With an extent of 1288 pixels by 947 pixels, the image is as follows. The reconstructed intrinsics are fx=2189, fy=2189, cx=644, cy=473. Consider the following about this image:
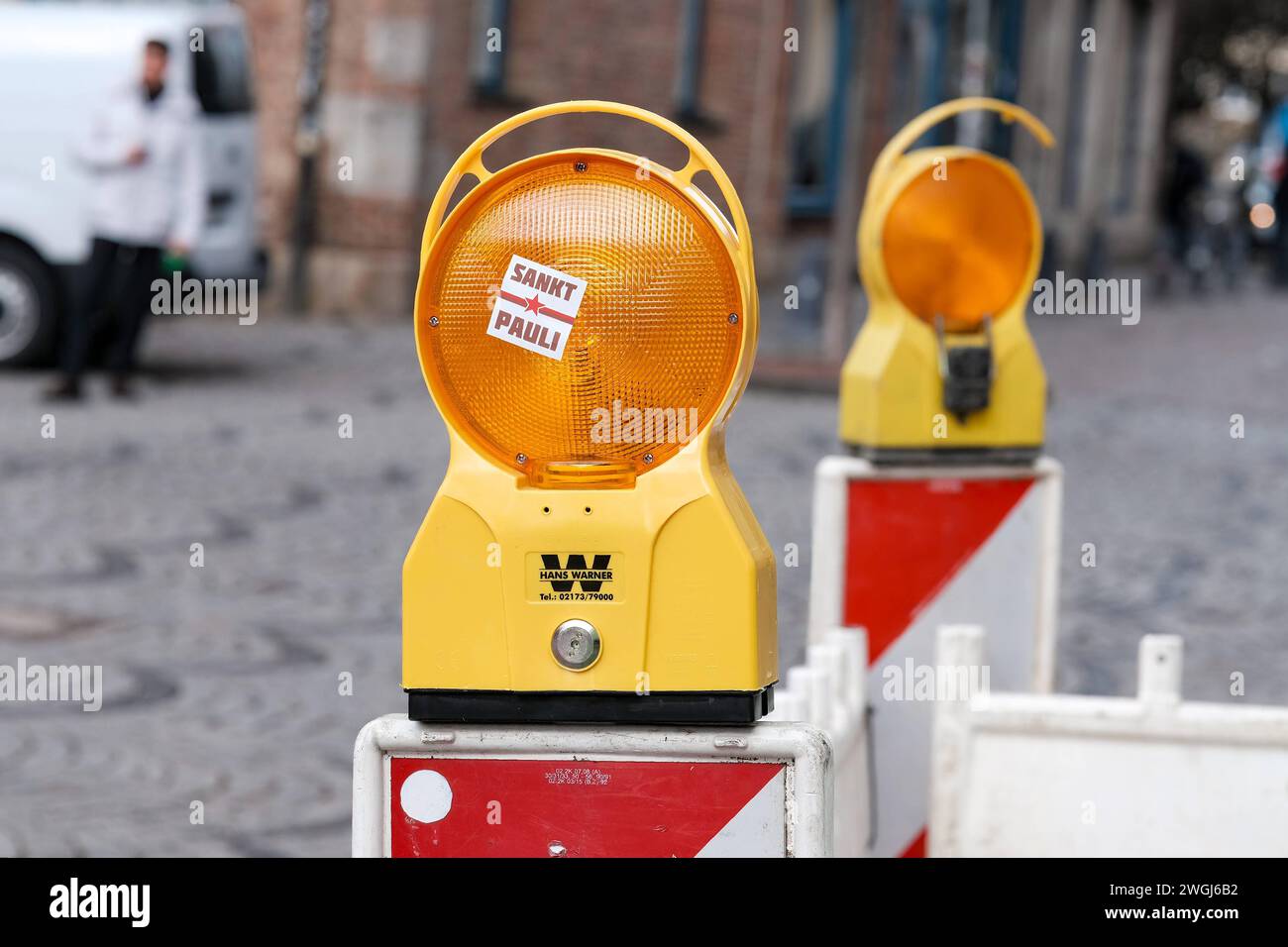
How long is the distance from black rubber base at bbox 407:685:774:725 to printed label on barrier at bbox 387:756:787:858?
0.17ft

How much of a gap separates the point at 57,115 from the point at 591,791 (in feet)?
37.9

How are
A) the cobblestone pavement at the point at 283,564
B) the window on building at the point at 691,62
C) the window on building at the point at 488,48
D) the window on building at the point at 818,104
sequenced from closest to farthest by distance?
the cobblestone pavement at the point at 283,564
the window on building at the point at 488,48
the window on building at the point at 691,62
the window on building at the point at 818,104

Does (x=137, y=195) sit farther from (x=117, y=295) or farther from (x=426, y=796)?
(x=426, y=796)

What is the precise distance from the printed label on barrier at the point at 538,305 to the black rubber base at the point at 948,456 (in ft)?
5.76

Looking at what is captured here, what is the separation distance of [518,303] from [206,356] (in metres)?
12.8

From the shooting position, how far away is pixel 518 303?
8.34 feet

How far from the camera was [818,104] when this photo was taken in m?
23.2

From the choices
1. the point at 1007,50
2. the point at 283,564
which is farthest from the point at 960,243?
the point at 1007,50

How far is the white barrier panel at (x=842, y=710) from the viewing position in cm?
355

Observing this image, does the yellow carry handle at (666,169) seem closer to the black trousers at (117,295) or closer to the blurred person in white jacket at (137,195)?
the black trousers at (117,295)

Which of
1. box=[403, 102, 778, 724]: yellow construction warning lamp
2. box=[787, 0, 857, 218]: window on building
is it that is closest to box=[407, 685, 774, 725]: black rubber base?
box=[403, 102, 778, 724]: yellow construction warning lamp

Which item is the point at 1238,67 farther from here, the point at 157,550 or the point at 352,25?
the point at 157,550

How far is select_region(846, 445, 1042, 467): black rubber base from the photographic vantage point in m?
4.21

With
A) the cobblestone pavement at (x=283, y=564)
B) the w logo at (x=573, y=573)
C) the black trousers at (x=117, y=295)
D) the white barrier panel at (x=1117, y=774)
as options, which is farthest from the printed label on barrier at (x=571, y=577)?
the black trousers at (x=117, y=295)
